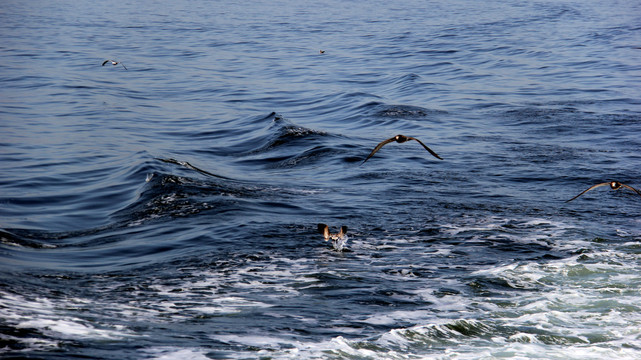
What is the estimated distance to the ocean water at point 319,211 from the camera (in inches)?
305

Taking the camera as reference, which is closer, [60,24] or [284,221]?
[284,221]

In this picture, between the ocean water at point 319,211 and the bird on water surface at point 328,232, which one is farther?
the bird on water surface at point 328,232

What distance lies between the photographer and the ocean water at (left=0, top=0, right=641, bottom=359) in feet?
25.4

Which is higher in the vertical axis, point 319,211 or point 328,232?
point 328,232

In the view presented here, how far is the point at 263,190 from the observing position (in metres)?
14.1

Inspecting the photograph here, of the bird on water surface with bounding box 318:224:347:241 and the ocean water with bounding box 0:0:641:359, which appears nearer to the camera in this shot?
the ocean water with bounding box 0:0:641:359

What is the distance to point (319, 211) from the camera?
12648 millimetres

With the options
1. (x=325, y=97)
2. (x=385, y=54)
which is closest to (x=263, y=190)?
(x=325, y=97)

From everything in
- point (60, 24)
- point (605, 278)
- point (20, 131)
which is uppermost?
point (60, 24)

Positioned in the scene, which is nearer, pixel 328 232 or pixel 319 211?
pixel 328 232

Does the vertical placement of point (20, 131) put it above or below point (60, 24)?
below

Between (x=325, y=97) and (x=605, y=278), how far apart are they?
688 inches

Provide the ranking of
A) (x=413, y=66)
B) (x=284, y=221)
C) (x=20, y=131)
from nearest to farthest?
(x=284, y=221) < (x=20, y=131) < (x=413, y=66)

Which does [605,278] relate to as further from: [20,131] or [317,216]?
[20,131]
